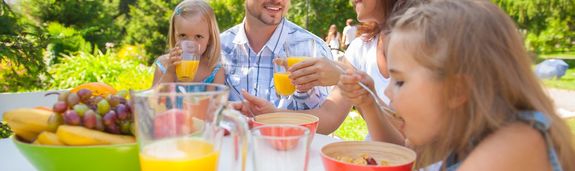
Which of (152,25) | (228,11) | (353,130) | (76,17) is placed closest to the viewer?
(353,130)

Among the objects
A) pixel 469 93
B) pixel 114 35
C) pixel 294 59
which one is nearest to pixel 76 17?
pixel 114 35

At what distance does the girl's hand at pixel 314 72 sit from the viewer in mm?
1850

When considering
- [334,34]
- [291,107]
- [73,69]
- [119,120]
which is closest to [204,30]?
[291,107]

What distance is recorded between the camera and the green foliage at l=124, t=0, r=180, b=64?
1241 cm

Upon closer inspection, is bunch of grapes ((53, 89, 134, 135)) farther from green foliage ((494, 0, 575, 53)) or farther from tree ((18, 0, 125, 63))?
green foliage ((494, 0, 575, 53))

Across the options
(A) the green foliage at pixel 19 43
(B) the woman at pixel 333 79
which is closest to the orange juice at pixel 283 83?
(B) the woman at pixel 333 79

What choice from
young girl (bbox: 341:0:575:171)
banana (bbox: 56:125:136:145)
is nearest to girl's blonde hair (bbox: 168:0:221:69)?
banana (bbox: 56:125:136:145)

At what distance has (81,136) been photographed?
1154mm

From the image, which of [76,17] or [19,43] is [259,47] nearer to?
[19,43]

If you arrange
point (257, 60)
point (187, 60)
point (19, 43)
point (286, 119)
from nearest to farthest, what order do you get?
point (286, 119) → point (187, 60) → point (257, 60) → point (19, 43)

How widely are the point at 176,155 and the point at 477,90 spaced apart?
0.69 m

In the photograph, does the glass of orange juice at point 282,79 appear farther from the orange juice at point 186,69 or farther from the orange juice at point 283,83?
the orange juice at point 186,69

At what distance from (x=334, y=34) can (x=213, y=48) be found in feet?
29.9

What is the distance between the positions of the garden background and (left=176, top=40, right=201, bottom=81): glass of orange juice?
155 centimetres
